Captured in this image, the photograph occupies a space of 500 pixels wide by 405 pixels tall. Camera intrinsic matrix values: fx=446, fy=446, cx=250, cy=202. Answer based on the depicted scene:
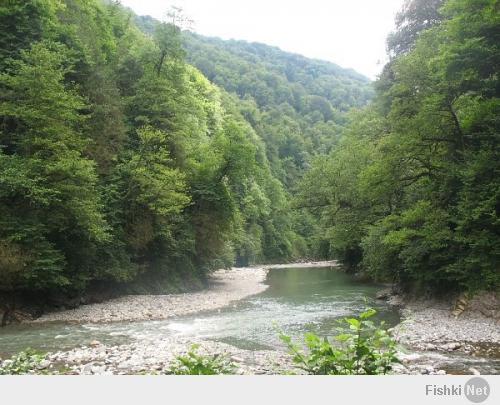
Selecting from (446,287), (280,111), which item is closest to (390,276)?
(446,287)

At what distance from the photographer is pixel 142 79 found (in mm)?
30359

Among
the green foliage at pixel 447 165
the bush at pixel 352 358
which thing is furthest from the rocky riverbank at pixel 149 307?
the bush at pixel 352 358

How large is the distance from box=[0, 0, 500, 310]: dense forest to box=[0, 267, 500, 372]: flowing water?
3195mm

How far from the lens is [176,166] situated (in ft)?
101

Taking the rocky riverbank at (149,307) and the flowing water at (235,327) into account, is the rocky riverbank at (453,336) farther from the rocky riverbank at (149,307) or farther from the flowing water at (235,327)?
the rocky riverbank at (149,307)

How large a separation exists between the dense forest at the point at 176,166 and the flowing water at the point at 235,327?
10.5ft

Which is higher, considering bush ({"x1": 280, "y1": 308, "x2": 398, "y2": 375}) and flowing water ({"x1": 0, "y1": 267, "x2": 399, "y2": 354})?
bush ({"x1": 280, "y1": 308, "x2": 398, "y2": 375})

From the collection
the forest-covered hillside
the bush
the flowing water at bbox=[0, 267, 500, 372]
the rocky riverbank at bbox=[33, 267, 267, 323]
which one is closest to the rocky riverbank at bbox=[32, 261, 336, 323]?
the rocky riverbank at bbox=[33, 267, 267, 323]

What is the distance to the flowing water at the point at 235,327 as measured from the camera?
14.3m

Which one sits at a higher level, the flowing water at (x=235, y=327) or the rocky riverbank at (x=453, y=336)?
the rocky riverbank at (x=453, y=336)

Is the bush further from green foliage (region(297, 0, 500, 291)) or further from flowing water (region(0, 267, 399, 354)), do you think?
green foliage (region(297, 0, 500, 291))

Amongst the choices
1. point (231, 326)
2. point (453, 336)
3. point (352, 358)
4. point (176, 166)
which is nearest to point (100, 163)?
point (176, 166)

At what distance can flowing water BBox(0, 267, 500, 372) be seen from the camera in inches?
562

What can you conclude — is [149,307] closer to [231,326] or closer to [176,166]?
[231,326]
